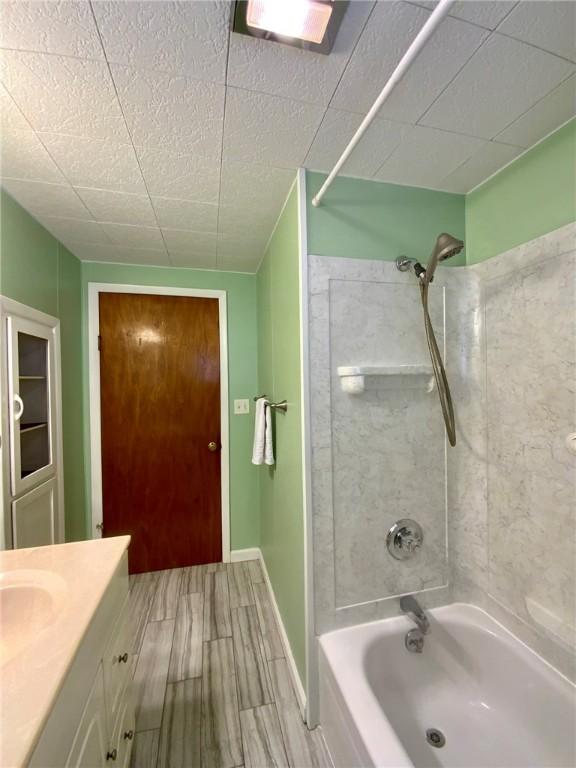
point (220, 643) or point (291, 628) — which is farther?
point (220, 643)

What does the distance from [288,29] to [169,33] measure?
0.96 feet

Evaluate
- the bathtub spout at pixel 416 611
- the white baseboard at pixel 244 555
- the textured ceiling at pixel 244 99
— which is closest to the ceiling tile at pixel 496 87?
the textured ceiling at pixel 244 99

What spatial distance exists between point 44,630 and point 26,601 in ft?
0.81

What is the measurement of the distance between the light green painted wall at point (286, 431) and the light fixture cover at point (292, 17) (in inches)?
21.2

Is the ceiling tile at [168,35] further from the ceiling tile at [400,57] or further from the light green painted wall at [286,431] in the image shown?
the light green painted wall at [286,431]

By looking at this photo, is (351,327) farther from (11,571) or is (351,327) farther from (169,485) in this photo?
(169,485)

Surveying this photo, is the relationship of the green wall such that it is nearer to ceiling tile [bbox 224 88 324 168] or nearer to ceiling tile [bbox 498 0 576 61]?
ceiling tile [bbox 224 88 324 168]

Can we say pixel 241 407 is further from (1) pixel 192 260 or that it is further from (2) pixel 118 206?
(2) pixel 118 206

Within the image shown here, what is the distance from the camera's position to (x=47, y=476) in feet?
5.35

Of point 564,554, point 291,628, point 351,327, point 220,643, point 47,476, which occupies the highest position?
point 351,327

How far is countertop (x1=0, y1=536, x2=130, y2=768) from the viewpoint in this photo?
18.7 inches

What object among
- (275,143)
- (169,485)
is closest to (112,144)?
(275,143)

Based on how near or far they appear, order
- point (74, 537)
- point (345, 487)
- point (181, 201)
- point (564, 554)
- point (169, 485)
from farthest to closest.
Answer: point (169, 485)
point (74, 537)
point (181, 201)
point (345, 487)
point (564, 554)

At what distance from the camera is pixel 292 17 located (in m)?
0.71
